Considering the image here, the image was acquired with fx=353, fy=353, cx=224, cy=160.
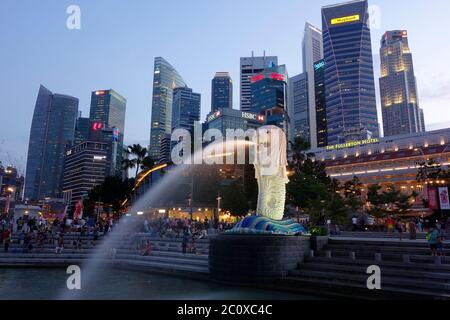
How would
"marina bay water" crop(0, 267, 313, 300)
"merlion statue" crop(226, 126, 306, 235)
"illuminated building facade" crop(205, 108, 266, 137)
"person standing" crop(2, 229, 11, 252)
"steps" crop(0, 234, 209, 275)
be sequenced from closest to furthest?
"marina bay water" crop(0, 267, 313, 300) → "merlion statue" crop(226, 126, 306, 235) → "steps" crop(0, 234, 209, 275) → "person standing" crop(2, 229, 11, 252) → "illuminated building facade" crop(205, 108, 266, 137)

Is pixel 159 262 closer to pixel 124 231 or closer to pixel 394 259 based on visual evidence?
pixel 124 231

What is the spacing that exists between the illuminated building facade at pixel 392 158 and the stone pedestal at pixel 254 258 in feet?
233

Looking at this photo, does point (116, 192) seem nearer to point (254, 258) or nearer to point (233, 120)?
point (254, 258)

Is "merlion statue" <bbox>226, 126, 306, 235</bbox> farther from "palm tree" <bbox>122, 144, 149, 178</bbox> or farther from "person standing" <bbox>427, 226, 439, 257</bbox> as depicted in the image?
"palm tree" <bbox>122, 144, 149, 178</bbox>

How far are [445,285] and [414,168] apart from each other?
3445 inches

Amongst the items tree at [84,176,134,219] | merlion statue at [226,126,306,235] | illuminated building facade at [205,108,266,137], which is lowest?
merlion statue at [226,126,306,235]

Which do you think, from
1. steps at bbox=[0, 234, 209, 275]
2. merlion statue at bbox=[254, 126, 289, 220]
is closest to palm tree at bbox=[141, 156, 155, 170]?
steps at bbox=[0, 234, 209, 275]

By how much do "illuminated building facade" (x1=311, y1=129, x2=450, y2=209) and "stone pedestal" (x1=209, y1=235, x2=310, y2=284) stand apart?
71072mm

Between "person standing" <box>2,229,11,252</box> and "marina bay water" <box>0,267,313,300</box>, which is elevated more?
"person standing" <box>2,229,11,252</box>

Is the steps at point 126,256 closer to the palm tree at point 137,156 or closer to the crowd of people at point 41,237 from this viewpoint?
the crowd of people at point 41,237

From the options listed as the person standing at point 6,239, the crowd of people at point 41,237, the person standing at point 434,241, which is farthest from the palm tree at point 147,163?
the person standing at point 434,241

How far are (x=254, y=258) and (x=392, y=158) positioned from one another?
90.4m

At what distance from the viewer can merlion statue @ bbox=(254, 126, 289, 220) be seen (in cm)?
1870
